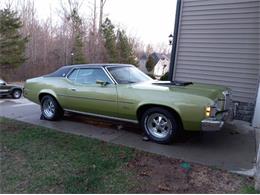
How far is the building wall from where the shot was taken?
652cm

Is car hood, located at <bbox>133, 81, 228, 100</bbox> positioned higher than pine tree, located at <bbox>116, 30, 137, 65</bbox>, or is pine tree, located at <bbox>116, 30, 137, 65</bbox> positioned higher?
pine tree, located at <bbox>116, 30, 137, 65</bbox>

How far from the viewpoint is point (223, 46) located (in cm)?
690

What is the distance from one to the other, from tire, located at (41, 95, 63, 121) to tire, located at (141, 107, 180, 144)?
101 inches

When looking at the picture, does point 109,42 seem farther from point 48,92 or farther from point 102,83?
point 102,83

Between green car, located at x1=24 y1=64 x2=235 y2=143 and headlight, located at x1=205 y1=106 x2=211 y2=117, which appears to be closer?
headlight, located at x1=205 y1=106 x2=211 y2=117

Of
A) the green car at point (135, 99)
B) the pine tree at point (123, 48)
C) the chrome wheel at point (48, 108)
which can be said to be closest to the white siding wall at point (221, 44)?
the green car at point (135, 99)

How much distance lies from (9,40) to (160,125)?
21291 millimetres

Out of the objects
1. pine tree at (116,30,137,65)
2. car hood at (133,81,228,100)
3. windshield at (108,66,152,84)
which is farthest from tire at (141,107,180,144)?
pine tree at (116,30,137,65)

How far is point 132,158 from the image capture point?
4.16 m

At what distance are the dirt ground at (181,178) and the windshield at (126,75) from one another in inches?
79.9

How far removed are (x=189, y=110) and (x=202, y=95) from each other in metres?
0.33

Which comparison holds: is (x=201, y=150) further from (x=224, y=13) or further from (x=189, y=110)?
(x=224, y=13)

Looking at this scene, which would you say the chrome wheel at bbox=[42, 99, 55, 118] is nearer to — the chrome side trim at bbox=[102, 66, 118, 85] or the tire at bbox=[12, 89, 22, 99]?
the chrome side trim at bbox=[102, 66, 118, 85]

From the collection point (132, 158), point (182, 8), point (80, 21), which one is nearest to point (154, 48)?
point (80, 21)
